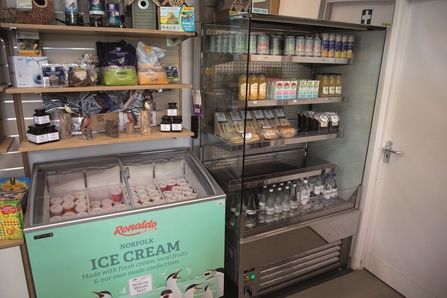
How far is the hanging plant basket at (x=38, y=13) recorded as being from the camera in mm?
1823

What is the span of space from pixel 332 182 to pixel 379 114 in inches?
29.7

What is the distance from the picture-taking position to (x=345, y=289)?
107 inches

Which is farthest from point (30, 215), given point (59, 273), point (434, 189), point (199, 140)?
point (434, 189)

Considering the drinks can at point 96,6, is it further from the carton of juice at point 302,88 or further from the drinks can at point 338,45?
the drinks can at point 338,45

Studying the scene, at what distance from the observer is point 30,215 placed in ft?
5.89

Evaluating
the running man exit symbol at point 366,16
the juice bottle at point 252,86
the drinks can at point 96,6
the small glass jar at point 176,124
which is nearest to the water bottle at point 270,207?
the juice bottle at point 252,86

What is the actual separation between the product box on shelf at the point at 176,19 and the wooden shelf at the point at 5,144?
125cm

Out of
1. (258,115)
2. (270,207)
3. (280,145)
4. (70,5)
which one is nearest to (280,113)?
(258,115)

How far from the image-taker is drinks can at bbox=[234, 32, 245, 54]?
82.7 inches

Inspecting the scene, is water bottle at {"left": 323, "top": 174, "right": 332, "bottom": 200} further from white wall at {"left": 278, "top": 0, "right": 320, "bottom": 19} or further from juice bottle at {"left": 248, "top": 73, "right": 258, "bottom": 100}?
white wall at {"left": 278, "top": 0, "right": 320, "bottom": 19}

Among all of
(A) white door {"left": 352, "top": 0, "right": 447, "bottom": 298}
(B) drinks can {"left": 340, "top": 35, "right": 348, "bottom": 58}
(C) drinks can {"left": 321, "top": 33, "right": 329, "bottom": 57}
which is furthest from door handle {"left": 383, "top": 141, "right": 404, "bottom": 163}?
(C) drinks can {"left": 321, "top": 33, "right": 329, "bottom": 57}

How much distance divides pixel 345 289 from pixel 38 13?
3039 mm

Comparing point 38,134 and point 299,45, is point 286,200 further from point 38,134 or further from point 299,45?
point 38,134

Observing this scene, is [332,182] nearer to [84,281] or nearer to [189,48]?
[189,48]
